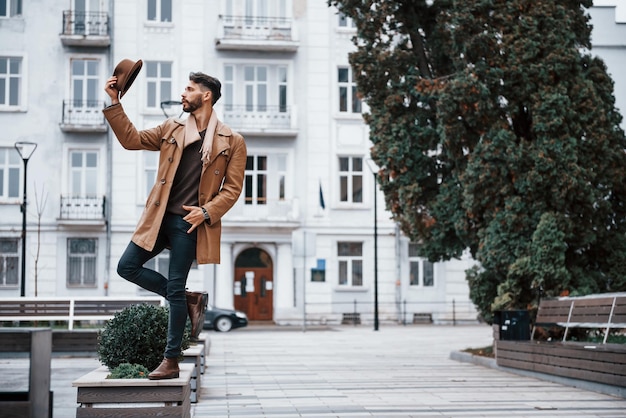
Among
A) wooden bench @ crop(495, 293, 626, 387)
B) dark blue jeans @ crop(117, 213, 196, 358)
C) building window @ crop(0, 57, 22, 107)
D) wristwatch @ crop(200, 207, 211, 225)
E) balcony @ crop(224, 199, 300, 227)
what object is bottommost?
wooden bench @ crop(495, 293, 626, 387)

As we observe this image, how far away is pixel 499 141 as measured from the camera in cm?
1623

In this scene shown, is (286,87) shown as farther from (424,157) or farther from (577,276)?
(577,276)

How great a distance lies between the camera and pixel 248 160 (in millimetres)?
37750

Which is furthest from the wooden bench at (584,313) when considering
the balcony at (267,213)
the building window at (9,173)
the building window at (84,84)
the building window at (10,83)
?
the building window at (10,83)

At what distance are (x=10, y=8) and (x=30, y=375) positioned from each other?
1389 inches

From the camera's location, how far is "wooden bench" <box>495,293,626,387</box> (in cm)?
1169

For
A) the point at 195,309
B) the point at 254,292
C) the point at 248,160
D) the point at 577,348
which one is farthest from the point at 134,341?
the point at 254,292

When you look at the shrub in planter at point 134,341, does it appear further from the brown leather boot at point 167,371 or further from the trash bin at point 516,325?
the trash bin at point 516,325

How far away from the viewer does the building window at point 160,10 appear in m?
38.0

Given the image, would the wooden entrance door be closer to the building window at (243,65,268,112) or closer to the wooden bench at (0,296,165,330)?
the building window at (243,65,268,112)

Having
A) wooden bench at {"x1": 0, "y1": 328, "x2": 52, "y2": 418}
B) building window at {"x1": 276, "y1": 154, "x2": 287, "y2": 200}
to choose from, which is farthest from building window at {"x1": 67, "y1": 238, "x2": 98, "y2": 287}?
wooden bench at {"x1": 0, "y1": 328, "x2": 52, "y2": 418}

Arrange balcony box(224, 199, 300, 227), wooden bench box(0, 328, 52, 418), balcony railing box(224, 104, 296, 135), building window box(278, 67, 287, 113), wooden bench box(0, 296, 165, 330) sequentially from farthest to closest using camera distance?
1. building window box(278, 67, 287, 113)
2. balcony railing box(224, 104, 296, 135)
3. balcony box(224, 199, 300, 227)
4. wooden bench box(0, 296, 165, 330)
5. wooden bench box(0, 328, 52, 418)

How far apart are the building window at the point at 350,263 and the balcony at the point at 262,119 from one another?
4971mm

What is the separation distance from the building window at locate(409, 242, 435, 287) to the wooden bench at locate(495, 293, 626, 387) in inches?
900
